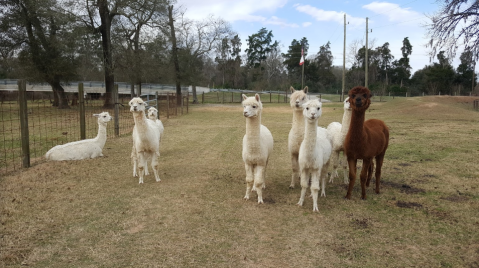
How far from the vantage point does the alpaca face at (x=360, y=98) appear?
15.5 ft

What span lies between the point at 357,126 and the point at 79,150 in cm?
653

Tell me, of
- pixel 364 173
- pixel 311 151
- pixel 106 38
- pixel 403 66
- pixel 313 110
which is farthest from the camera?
pixel 403 66

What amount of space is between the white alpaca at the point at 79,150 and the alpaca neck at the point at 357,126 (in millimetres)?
6301

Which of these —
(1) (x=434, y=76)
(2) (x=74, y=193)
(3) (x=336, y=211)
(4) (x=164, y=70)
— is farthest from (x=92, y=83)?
(1) (x=434, y=76)

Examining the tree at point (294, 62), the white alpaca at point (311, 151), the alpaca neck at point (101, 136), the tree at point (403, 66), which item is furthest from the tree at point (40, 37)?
the tree at point (403, 66)

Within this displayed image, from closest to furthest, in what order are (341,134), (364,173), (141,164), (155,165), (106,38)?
1. (364,173)
2. (341,134)
3. (141,164)
4. (155,165)
5. (106,38)

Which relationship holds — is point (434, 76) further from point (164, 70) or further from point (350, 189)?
point (350, 189)

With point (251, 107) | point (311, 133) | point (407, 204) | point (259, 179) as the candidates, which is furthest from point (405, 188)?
point (251, 107)

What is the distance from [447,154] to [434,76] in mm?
46506

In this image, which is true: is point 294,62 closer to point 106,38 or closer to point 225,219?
point 106,38

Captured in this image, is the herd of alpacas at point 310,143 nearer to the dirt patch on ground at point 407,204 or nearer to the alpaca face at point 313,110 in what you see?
the alpaca face at point 313,110

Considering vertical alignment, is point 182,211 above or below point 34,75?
below

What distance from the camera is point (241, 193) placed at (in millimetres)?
5516

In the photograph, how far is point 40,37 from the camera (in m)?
22.7
